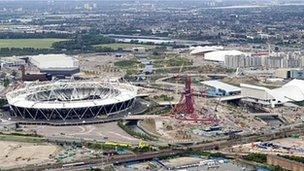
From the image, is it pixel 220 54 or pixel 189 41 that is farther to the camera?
pixel 189 41

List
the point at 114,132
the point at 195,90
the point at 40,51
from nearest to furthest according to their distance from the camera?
the point at 114,132 → the point at 195,90 → the point at 40,51

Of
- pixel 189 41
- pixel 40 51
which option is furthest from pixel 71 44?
pixel 189 41

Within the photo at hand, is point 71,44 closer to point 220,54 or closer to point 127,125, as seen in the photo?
point 220,54

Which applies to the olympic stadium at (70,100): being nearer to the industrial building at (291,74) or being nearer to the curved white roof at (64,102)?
the curved white roof at (64,102)

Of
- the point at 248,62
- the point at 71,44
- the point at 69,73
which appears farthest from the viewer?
the point at 71,44

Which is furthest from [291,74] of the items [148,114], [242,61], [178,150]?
[178,150]

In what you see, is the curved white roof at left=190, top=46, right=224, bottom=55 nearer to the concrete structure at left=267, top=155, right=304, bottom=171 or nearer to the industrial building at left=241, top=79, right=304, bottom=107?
the industrial building at left=241, top=79, right=304, bottom=107
